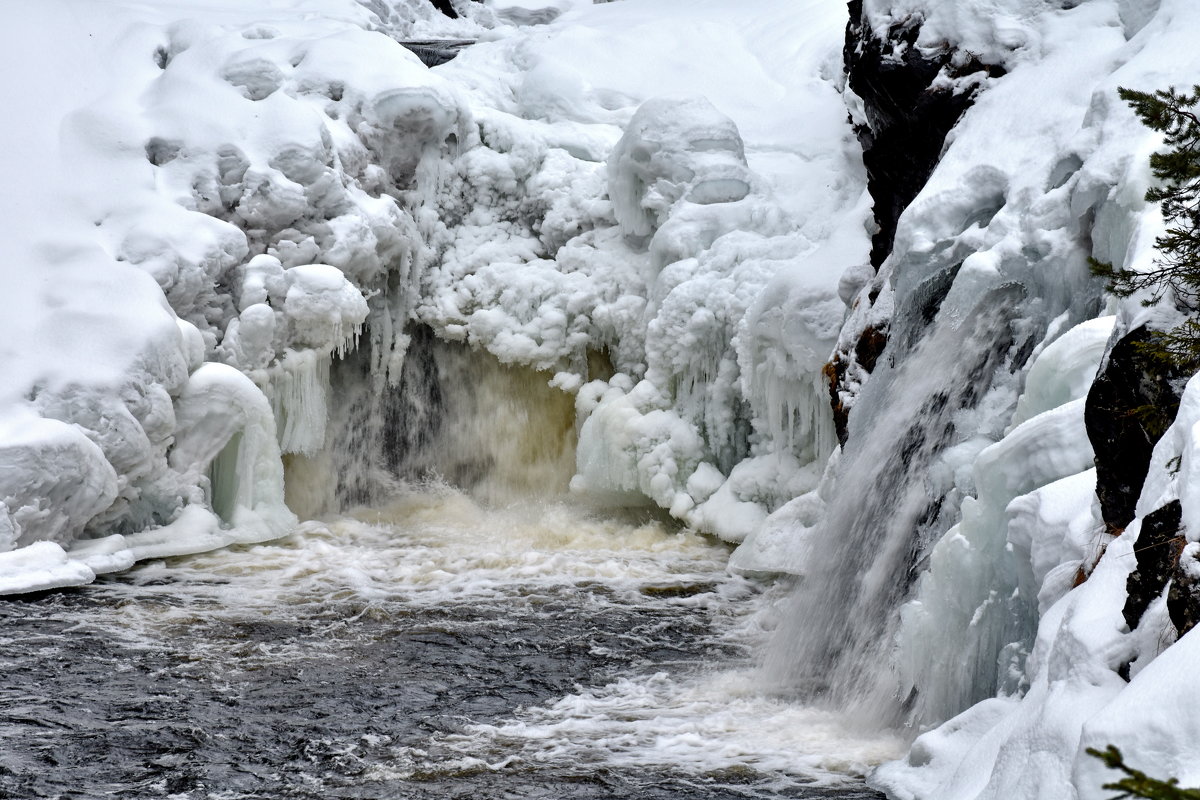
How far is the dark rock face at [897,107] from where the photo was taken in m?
8.10

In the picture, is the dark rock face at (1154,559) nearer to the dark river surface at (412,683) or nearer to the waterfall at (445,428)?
the dark river surface at (412,683)

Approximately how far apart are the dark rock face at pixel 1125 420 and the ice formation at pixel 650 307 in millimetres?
103

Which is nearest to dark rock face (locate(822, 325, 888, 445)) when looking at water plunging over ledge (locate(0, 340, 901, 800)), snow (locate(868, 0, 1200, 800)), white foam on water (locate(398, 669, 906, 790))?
snow (locate(868, 0, 1200, 800))

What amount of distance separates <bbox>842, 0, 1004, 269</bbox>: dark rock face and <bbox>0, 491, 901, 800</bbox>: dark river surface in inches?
122

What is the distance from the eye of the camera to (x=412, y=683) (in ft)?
22.2

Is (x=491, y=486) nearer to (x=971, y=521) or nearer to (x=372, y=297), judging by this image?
(x=372, y=297)

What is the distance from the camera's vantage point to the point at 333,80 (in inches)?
496

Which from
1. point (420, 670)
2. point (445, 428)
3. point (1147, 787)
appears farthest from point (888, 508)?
point (445, 428)

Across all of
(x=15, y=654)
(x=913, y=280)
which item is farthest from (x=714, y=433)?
(x=15, y=654)

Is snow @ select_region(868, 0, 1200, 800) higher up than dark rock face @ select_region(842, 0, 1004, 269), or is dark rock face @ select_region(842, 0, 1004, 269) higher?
dark rock face @ select_region(842, 0, 1004, 269)

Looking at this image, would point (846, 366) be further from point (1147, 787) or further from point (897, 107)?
point (1147, 787)

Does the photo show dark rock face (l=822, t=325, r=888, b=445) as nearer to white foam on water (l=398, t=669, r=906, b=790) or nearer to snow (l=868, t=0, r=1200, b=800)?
snow (l=868, t=0, r=1200, b=800)

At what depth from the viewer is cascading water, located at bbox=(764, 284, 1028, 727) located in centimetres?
652

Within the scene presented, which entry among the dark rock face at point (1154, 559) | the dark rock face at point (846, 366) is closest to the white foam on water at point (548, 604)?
the dark rock face at point (846, 366)
